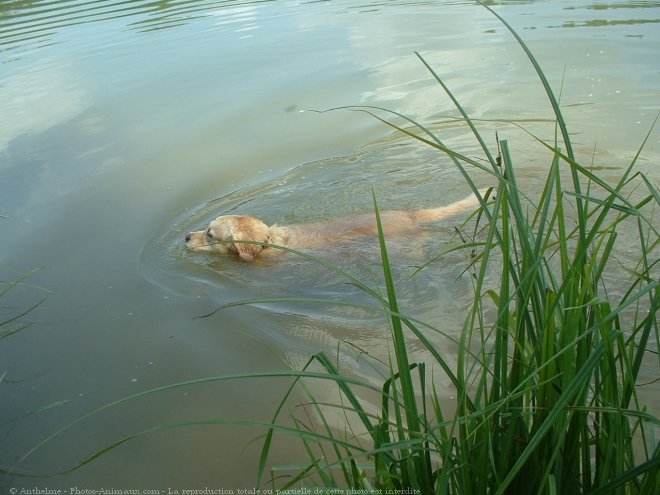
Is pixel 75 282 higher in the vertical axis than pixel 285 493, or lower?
lower

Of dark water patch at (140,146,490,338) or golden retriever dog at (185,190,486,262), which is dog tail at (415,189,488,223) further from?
dark water patch at (140,146,490,338)

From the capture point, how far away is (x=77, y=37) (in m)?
12.6

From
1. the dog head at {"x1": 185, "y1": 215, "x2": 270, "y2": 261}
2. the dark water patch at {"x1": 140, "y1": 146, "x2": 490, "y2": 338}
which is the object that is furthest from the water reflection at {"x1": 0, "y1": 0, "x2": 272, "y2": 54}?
the dog head at {"x1": 185, "y1": 215, "x2": 270, "y2": 261}

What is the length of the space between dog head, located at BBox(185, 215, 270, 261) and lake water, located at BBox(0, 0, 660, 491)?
0.14 meters

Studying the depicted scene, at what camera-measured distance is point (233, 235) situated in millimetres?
5352

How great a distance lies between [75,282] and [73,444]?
1.93m

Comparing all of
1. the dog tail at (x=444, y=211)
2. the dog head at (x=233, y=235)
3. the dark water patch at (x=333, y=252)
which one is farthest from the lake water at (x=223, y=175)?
the dog tail at (x=444, y=211)

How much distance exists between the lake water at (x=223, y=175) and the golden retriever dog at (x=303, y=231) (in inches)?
6.0

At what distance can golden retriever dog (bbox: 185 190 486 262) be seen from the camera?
542 centimetres

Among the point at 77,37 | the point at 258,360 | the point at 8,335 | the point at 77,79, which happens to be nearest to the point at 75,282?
the point at 8,335

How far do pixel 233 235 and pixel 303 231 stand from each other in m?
0.66

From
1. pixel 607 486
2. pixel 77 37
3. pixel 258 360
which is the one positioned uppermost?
pixel 77 37

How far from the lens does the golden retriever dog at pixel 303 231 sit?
5422 mm

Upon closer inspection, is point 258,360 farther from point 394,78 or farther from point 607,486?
point 394,78
